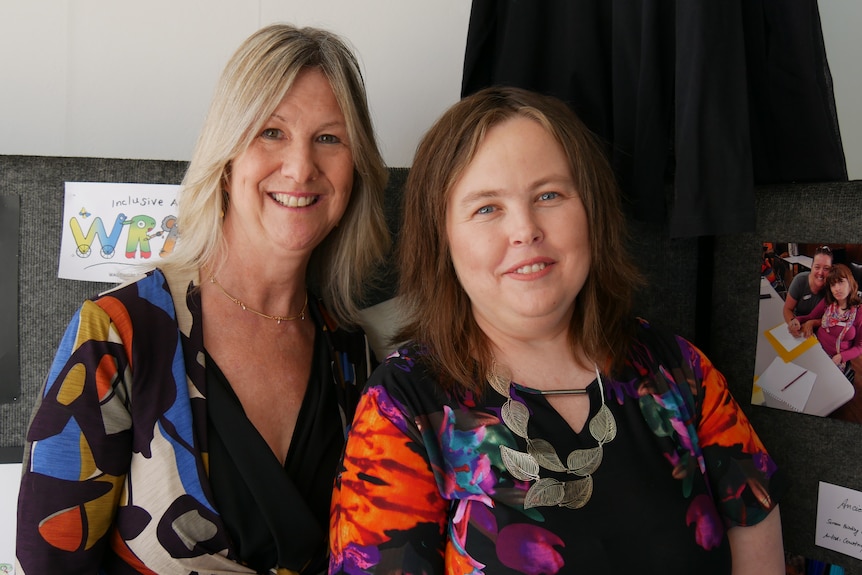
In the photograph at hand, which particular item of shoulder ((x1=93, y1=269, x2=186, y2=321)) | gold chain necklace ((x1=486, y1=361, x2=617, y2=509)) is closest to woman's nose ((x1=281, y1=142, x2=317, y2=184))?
shoulder ((x1=93, y1=269, x2=186, y2=321))

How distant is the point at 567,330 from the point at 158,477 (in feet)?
2.33

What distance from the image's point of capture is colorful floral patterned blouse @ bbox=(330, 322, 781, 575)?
106 cm

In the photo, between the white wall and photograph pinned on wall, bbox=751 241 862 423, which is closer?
photograph pinned on wall, bbox=751 241 862 423

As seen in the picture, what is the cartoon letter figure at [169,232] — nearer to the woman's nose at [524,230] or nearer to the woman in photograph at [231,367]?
the woman in photograph at [231,367]

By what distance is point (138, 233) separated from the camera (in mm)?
1553

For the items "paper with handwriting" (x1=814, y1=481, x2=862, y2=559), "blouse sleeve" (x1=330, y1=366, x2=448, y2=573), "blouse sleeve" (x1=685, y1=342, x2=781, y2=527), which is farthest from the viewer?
"paper with handwriting" (x1=814, y1=481, x2=862, y2=559)

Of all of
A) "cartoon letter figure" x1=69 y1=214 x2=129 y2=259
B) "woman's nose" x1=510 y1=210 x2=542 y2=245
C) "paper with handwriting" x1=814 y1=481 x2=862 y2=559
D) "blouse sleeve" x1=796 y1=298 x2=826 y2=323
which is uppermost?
"woman's nose" x1=510 y1=210 x2=542 y2=245

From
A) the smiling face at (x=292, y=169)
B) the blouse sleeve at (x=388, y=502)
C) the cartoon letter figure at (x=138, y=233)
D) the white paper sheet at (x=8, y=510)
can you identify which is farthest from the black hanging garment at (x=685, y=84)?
the white paper sheet at (x=8, y=510)

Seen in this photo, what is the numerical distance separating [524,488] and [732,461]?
368 millimetres

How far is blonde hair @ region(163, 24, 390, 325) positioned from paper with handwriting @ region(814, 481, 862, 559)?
1022 millimetres

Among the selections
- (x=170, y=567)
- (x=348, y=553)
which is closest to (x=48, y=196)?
(x=170, y=567)

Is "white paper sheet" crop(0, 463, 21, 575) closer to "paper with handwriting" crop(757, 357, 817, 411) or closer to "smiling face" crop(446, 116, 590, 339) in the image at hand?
"smiling face" crop(446, 116, 590, 339)

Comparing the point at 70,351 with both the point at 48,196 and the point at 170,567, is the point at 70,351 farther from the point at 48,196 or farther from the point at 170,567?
the point at 48,196

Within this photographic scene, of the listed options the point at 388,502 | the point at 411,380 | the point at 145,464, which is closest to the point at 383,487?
the point at 388,502
